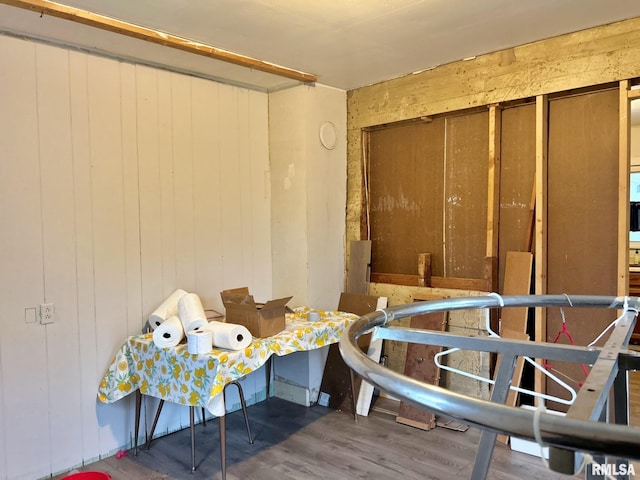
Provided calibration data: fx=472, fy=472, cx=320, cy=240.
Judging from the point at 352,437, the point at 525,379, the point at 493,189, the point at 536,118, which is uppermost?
the point at 536,118

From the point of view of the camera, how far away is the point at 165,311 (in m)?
3.01

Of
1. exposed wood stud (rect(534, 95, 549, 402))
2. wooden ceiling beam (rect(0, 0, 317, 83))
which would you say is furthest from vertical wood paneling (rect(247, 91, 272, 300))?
exposed wood stud (rect(534, 95, 549, 402))

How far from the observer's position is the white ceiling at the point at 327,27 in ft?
7.99

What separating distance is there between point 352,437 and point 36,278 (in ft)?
7.22

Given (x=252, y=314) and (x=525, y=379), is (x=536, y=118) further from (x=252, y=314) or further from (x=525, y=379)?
(x=252, y=314)

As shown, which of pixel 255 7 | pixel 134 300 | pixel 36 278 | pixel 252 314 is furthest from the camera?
pixel 134 300

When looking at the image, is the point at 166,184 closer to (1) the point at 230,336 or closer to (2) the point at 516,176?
(1) the point at 230,336

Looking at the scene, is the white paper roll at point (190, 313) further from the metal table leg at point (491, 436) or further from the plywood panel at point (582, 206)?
the plywood panel at point (582, 206)

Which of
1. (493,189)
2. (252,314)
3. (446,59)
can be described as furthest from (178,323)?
(446,59)

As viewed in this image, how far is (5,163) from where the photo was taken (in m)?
2.56

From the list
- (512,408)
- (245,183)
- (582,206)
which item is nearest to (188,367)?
(245,183)

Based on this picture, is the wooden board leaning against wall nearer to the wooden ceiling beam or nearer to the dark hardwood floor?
the dark hardwood floor

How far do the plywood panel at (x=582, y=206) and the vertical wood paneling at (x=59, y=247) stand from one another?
9.97 ft

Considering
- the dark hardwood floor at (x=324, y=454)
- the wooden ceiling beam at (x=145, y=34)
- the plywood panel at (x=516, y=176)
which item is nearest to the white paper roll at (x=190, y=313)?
the dark hardwood floor at (x=324, y=454)
